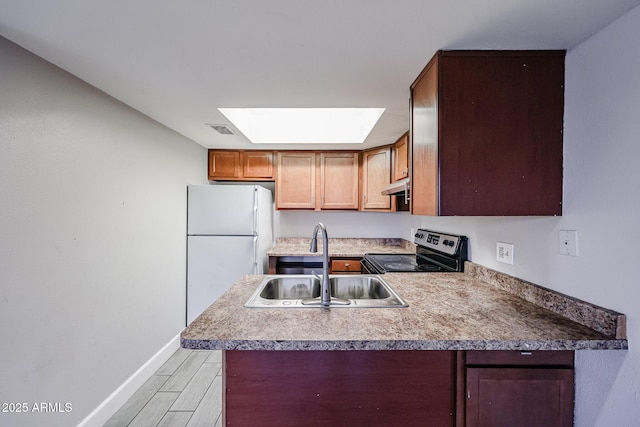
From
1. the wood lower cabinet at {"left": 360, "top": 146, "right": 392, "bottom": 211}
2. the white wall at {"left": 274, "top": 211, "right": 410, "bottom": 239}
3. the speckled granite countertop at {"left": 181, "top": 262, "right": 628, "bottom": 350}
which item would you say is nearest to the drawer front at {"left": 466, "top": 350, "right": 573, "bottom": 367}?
the speckled granite countertop at {"left": 181, "top": 262, "right": 628, "bottom": 350}

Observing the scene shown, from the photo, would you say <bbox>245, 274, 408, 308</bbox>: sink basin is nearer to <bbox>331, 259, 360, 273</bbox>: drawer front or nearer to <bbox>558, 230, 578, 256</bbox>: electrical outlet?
<bbox>558, 230, 578, 256</bbox>: electrical outlet

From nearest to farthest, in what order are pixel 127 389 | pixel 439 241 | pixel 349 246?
pixel 127 389 → pixel 439 241 → pixel 349 246

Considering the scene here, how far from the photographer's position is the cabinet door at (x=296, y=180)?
343cm

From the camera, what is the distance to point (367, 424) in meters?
1.13

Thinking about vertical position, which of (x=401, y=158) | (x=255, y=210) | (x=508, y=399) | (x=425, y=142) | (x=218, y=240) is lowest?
(x=508, y=399)

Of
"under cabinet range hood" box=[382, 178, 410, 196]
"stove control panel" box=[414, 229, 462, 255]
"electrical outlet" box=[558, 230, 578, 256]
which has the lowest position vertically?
"stove control panel" box=[414, 229, 462, 255]

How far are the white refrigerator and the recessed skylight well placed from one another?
2.02 feet

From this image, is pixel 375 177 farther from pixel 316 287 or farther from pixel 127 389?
pixel 127 389

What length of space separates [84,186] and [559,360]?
2509 millimetres

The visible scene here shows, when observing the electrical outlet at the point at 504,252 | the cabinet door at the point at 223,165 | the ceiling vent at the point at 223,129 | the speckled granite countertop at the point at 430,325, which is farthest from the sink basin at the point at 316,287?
the cabinet door at the point at 223,165

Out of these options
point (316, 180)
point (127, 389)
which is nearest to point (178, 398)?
point (127, 389)

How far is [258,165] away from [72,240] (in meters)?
2.07

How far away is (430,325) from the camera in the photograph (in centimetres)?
112

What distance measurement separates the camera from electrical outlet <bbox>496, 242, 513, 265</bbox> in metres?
1.58
